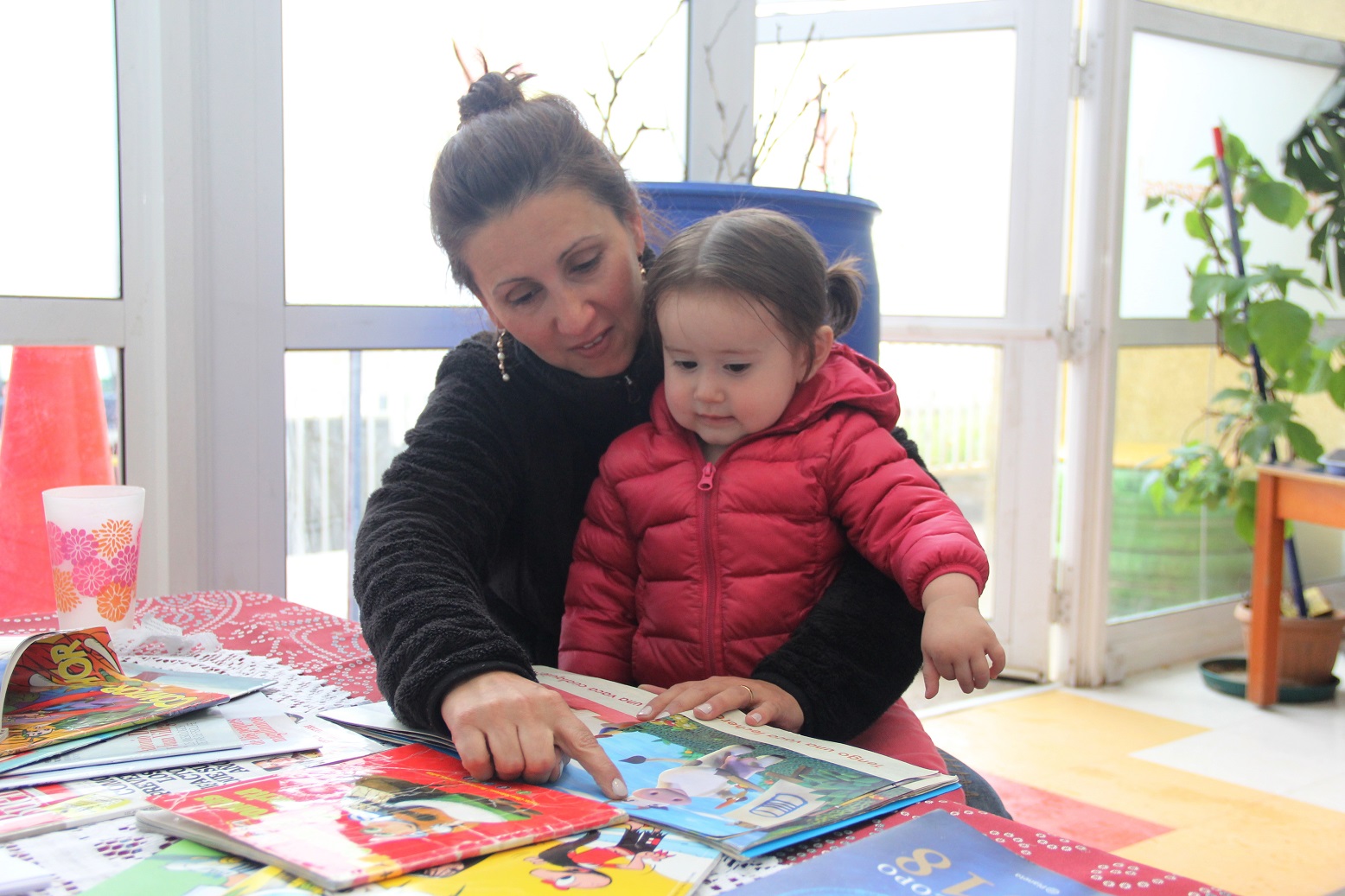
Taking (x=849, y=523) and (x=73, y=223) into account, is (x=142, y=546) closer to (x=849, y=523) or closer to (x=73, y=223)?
(x=73, y=223)

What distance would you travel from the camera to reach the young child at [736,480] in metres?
1.02

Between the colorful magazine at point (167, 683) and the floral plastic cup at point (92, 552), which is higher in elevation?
the floral plastic cup at point (92, 552)

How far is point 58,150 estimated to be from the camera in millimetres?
1595

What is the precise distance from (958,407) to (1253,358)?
0.80 meters

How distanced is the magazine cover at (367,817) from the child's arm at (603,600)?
1.35ft

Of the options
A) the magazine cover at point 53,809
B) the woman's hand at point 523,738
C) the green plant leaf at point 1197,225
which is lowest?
the magazine cover at point 53,809

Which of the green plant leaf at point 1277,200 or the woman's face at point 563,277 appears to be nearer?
the woman's face at point 563,277

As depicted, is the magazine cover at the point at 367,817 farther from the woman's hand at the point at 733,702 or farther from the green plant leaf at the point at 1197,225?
the green plant leaf at the point at 1197,225

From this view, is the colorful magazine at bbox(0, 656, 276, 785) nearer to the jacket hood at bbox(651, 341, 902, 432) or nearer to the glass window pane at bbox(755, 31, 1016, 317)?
the jacket hood at bbox(651, 341, 902, 432)

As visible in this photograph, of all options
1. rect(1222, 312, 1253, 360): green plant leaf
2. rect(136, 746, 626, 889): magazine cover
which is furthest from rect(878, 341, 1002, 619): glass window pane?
rect(136, 746, 626, 889): magazine cover

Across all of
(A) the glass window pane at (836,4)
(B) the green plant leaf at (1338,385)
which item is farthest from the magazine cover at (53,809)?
(B) the green plant leaf at (1338,385)

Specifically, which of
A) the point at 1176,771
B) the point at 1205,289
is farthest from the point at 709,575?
the point at 1205,289

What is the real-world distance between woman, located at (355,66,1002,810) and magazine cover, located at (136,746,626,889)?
0.04m

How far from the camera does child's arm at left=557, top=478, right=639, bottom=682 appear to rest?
1.10m
